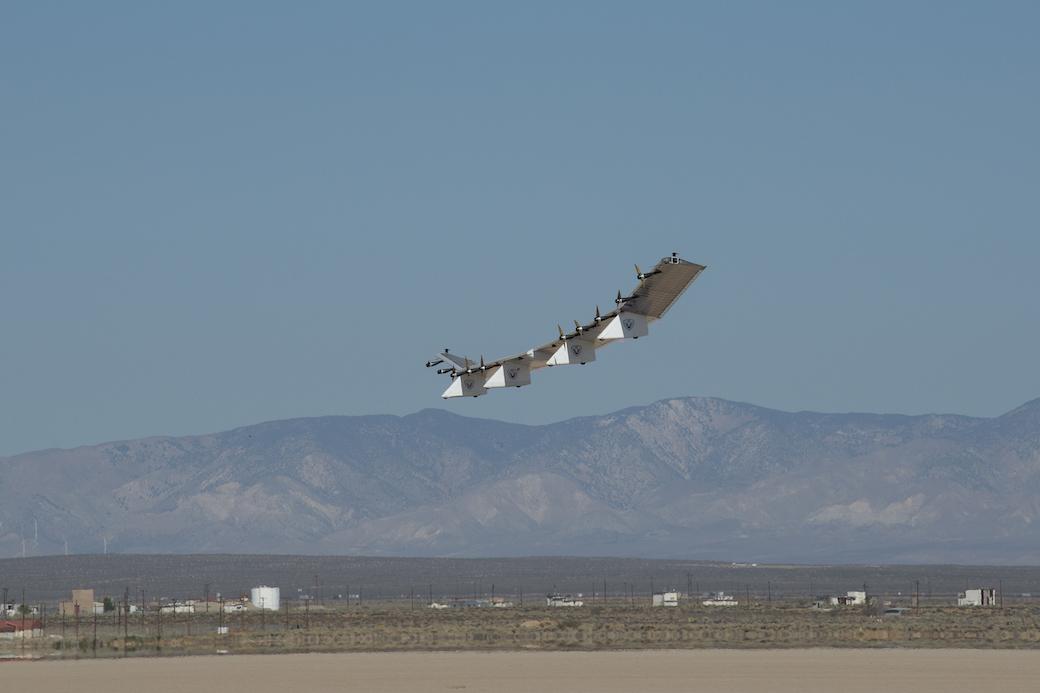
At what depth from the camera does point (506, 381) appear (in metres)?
61.2

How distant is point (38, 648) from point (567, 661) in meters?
26.2

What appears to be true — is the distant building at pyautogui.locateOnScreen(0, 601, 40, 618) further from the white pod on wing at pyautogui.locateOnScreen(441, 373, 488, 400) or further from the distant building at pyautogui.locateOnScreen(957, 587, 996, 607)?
the white pod on wing at pyautogui.locateOnScreen(441, 373, 488, 400)

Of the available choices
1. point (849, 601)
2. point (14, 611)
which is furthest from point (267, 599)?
point (849, 601)

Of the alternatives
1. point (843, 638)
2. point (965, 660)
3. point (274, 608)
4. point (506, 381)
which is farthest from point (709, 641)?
point (274, 608)

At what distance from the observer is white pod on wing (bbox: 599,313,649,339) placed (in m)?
57.7

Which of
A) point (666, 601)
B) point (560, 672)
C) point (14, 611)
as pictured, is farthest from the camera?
point (14, 611)

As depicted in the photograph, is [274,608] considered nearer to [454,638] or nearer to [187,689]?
[454,638]

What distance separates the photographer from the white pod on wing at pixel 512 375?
201 feet

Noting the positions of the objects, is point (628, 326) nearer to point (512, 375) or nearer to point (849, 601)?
point (512, 375)

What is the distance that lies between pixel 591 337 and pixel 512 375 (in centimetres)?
335

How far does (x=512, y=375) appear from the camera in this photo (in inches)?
2414

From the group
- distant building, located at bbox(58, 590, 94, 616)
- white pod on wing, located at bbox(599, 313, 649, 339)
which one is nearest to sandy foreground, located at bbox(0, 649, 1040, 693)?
white pod on wing, located at bbox(599, 313, 649, 339)

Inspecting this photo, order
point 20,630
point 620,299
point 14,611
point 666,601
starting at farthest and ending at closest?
point 14,611 → point 666,601 → point 20,630 → point 620,299

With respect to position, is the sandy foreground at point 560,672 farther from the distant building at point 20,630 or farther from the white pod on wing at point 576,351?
→ the white pod on wing at point 576,351
